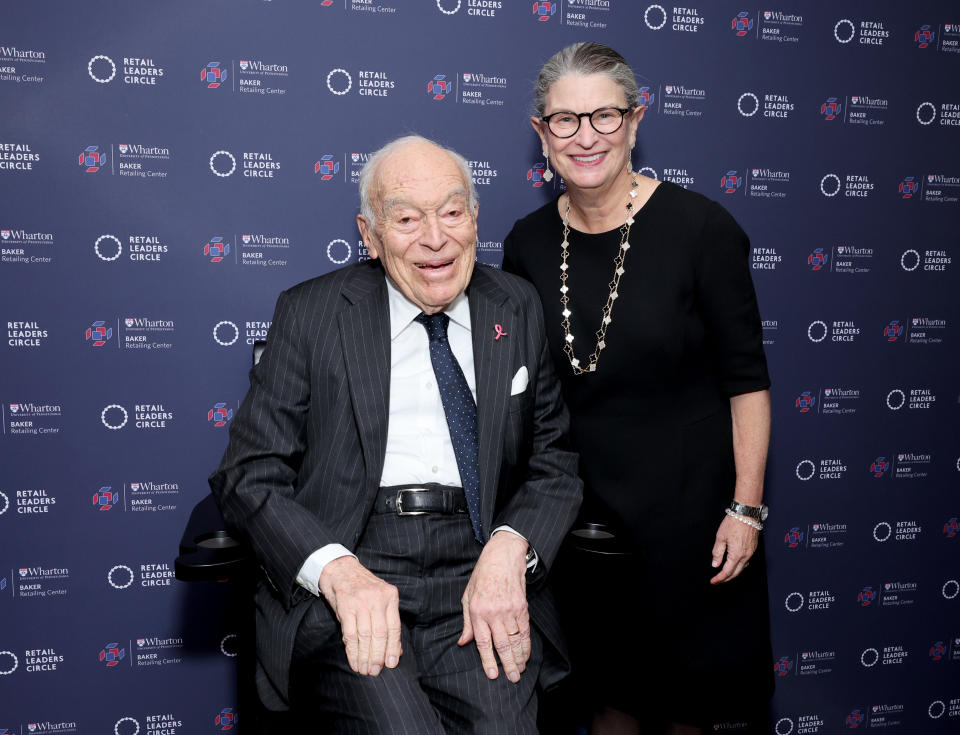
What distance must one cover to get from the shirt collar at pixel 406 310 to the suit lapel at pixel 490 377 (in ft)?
0.10

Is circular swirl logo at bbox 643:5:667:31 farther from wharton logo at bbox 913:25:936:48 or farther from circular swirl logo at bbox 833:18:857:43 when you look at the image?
wharton logo at bbox 913:25:936:48

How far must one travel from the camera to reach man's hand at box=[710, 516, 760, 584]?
1.87 metres

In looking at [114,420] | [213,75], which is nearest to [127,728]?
[114,420]

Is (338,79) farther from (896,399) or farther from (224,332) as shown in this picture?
(896,399)

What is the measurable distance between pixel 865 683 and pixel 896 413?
3.33ft

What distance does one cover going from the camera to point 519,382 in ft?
5.63

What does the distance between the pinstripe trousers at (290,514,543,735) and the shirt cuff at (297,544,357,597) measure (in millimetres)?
52

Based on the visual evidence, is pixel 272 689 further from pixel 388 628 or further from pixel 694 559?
pixel 694 559

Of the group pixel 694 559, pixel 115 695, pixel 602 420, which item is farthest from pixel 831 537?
pixel 115 695

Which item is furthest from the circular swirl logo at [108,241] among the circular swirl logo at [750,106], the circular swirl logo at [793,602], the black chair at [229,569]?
the circular swirl logo at [793,602]

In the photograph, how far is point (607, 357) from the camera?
182 cm

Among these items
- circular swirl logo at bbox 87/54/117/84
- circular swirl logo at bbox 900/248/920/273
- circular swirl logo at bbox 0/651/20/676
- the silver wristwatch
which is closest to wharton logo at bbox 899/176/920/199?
circular swirl logo at bbox 900/248/920/273

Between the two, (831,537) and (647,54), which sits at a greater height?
(647,54)

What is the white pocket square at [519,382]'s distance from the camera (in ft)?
5.58
